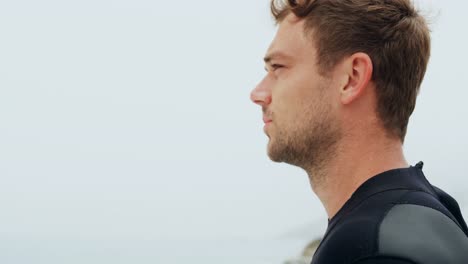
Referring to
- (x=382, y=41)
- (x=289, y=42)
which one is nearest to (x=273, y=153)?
(x=289, y=42)

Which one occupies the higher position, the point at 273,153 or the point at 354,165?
the point at 273,153

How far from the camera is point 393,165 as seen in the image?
3.11 metres

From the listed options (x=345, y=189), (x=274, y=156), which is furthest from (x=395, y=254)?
(x=274, y=156)

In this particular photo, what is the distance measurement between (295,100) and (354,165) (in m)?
0.43

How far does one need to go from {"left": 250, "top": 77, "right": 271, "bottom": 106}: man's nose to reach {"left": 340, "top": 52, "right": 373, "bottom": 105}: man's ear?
1.40ft

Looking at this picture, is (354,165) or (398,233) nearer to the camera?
(398,233)

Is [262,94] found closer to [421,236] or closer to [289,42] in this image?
[289,42]

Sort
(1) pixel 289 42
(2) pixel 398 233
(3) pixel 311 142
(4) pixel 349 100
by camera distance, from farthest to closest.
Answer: (1) pixel 289 42 → (3) pixel 311 142 → (4) pixel 349 100 → (2) pixel 398 233

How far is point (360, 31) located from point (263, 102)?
0.60 metres

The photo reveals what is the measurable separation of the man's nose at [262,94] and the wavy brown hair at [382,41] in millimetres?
321

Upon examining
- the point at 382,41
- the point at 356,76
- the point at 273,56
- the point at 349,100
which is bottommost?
the point at 349,100

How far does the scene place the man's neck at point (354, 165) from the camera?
3.11m

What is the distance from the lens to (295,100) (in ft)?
10.8

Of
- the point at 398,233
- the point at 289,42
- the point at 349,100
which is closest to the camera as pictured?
the point at 398,233
